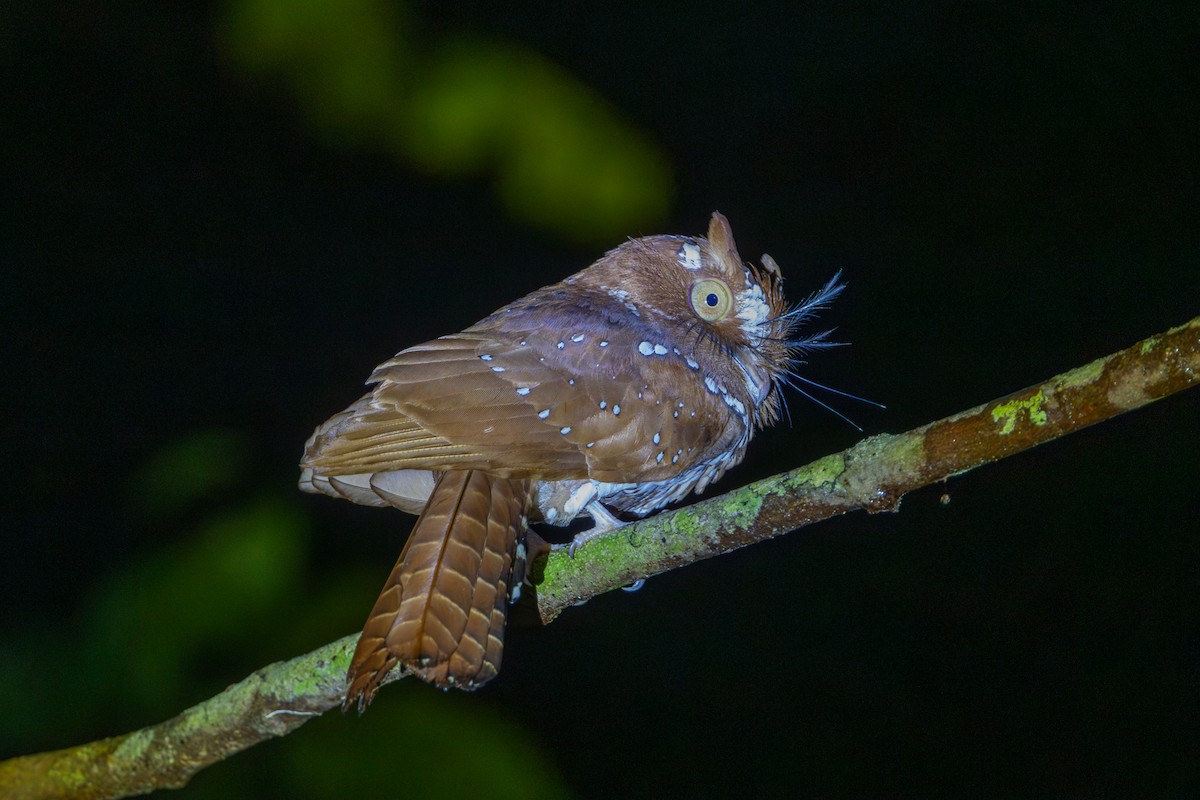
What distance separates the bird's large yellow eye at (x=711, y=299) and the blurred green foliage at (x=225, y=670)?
70.8 inches

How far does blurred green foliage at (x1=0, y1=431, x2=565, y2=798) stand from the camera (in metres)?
3.44

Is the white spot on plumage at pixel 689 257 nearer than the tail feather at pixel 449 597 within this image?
No

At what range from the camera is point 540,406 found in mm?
2318

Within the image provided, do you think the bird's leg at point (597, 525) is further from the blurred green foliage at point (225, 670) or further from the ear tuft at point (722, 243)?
the blurred green foliage at point (225, 670)

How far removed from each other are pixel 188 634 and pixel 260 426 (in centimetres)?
112

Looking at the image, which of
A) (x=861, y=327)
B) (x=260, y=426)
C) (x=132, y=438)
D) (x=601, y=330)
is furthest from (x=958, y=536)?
(x=132, y=438)

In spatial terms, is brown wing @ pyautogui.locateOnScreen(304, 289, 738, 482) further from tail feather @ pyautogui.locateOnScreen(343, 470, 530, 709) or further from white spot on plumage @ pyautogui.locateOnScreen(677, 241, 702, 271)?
white spot on plumage @ pyautogui.locateOnScreen(677, 241, 702, 271)

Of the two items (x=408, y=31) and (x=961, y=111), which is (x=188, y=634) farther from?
(x=961, y=111)

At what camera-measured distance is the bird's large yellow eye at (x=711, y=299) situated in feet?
9.32

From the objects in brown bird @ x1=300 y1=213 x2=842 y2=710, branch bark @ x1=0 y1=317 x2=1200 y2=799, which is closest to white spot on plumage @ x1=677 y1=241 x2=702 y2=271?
brown bird @ x1=300 y1=213 x2=842 y2=710

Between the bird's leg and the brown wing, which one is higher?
the brown wing

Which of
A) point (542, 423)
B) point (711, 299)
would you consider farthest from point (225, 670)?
point (711, 299)

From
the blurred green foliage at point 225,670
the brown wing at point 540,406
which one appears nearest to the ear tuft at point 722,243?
the brown wing at point 540,406

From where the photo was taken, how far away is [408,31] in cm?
393
